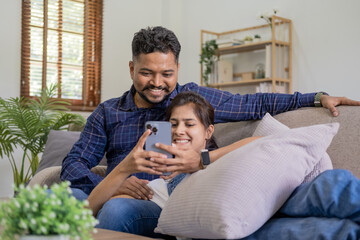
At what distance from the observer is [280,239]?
1116mm

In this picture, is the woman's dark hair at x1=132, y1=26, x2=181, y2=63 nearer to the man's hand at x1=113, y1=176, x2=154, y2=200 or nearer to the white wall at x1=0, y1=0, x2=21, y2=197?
the man's hand at x1=113, y1=176, x2=154, y2=200

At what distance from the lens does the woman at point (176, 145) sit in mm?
1448

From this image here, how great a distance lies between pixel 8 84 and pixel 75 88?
0.72 m

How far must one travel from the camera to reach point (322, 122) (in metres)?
1.71

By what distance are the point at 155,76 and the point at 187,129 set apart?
0.93ft

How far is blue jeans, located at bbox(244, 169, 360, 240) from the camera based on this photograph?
1.03 metres

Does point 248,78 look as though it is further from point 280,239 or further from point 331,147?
point 280,239

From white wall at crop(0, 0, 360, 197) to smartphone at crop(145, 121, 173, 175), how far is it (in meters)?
3.21

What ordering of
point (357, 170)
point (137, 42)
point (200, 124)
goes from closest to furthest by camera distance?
1. point (357, 170)
2. point (200, 124)
3. point (137, 42)

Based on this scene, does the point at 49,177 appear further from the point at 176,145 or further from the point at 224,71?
the point at 224,71

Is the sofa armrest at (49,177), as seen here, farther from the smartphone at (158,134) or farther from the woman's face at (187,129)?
the smartphone at (158,134)

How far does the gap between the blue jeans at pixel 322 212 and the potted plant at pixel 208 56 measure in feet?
13.3

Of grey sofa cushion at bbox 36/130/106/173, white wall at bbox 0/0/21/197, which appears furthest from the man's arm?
white wall at bbox 0/0/21/197

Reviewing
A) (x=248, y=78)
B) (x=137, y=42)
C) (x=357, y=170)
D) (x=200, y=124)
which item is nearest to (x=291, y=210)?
(x=357, y=170)
